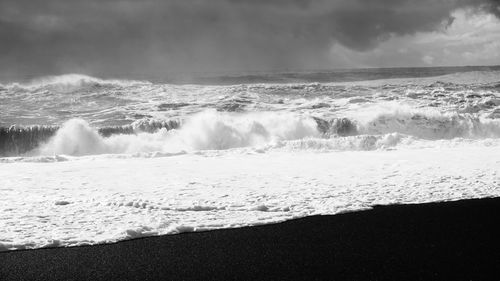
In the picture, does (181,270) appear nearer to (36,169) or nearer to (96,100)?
(36,169)

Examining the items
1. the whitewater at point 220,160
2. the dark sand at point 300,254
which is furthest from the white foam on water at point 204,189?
the dark sand at point 300,254

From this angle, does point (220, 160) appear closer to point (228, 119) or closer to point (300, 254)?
point (228, 119)

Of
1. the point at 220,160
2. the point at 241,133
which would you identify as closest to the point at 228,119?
the point at 241,133

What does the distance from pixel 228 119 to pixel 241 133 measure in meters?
1.44

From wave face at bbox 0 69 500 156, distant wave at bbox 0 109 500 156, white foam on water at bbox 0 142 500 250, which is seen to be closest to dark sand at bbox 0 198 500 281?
white foam on water at bbox 0 142 500 250

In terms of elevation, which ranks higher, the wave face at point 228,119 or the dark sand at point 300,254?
the wave face at point 228,119

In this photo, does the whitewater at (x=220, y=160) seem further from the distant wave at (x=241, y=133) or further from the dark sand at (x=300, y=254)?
the dark sand at (x=300, y=254)

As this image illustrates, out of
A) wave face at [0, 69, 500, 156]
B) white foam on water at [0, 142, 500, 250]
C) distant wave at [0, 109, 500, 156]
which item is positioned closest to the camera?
white foam on water at [0, 142, 500, 250]

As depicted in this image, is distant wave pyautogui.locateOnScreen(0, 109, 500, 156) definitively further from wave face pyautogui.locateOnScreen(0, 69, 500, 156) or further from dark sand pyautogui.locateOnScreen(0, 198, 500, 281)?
dark sand pyautogui.locateOnScreen(0, 198, 500, 281)

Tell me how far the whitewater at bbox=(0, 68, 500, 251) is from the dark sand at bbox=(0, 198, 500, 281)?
0.32 metres

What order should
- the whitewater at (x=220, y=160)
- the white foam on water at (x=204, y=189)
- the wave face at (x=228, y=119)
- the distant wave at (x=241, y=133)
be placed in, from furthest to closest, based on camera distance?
the wave face at (x=228, y=119) < the distant wave at (x=241, y=133) < the whitewater at (x=220, y=160) < the white foam on water at (x=204, y=189)

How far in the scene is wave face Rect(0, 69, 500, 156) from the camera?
44.7 ft

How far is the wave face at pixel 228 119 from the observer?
13.6 m

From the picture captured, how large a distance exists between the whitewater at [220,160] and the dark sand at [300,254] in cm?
32
